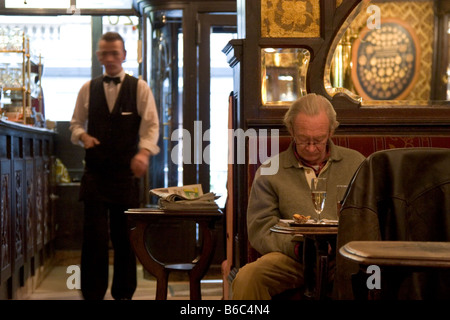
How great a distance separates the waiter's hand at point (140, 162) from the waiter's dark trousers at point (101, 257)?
27cm

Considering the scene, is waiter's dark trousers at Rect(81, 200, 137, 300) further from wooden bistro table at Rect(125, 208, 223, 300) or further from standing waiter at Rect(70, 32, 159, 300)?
wooden bistro table at Rect(125, 208, 223, 300)

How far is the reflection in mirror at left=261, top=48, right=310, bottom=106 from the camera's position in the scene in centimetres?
382

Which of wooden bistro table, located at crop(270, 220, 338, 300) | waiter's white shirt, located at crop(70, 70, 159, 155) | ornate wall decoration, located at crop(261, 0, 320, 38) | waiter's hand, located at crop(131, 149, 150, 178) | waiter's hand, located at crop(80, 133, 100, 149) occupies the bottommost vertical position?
wooden bistro table, located at crop(270, 220, 338, 300)

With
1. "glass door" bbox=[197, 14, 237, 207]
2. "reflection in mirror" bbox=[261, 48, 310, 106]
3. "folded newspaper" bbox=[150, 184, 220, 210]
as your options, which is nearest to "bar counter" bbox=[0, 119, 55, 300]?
"folded newspaper" bbox=[150, 184, 220, 210]

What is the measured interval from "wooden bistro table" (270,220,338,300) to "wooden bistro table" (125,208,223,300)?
0.85 m

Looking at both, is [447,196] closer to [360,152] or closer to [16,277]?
[360,152]

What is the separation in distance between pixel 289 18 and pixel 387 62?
3423 millimetres

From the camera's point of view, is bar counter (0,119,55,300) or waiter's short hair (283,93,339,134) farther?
bar counter (0,119,55,300)

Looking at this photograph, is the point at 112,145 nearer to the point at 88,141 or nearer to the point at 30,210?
the point at 88,141

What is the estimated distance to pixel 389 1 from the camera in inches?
277

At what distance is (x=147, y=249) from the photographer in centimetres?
382

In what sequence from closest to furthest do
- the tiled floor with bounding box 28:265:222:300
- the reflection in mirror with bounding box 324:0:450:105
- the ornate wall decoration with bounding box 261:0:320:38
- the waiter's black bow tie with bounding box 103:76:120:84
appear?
the ornate wall decoration with bounding box 261:0:320:38 → the waiter's black bow tie with bounding box 103:76:120:84 → the tiled floor with bounding box 28:265:222:300 → the reflection in mirror with bounding box 324:0:450:105

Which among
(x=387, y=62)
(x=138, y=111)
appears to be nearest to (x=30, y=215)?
(x=138, y=111)
